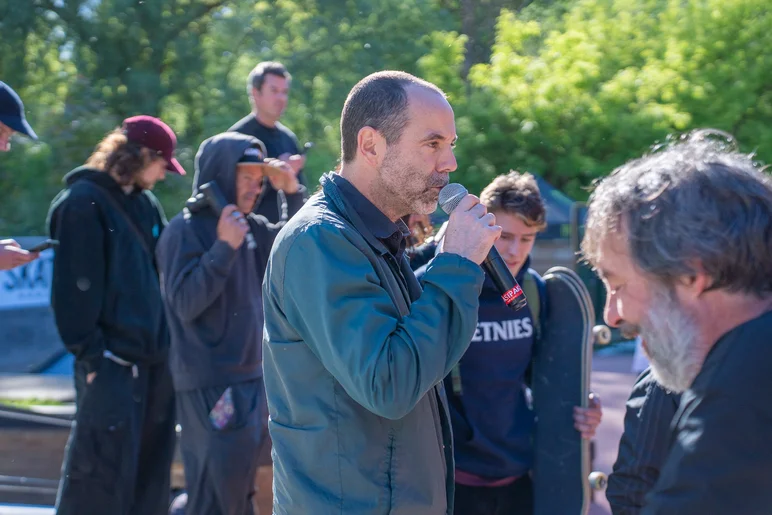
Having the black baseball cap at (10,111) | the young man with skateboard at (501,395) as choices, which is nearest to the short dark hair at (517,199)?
the young man with skateboard at (501,395)

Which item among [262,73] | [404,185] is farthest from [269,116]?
[404,185]

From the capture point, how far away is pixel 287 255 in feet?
6.50

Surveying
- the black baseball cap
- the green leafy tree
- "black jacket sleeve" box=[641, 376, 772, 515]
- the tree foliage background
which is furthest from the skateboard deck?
the green leafy tree

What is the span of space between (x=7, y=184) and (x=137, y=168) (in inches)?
401

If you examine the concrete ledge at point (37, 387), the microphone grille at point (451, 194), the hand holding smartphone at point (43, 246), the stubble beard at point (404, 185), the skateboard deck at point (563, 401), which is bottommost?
the concrete ledge at point (37, 387)

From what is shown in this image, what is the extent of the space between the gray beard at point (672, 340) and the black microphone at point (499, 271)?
0.60 meters

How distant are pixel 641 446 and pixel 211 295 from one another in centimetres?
240

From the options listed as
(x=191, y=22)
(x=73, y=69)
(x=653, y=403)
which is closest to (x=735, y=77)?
(x=191, y=22)

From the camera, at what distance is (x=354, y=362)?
6.03 ft

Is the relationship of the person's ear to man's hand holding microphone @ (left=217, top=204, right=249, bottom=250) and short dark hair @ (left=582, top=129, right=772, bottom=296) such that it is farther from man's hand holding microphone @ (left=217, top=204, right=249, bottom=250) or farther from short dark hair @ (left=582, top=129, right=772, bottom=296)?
man's hand holding microphone @ (left=217, top=204, right=249, bottom=250)

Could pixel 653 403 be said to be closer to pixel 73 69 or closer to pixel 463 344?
pixel 463 344

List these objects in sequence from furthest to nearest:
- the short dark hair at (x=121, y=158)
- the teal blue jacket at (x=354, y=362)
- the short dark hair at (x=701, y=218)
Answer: the short dark hair at (x=121, y=158), the teal blue jacket at (x=354, y=362), the short dark hair at (x=701, y=218)

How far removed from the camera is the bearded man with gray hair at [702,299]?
1.36 m

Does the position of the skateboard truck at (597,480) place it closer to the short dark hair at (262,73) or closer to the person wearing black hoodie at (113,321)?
the person wearing black hoodie at (113,321)
